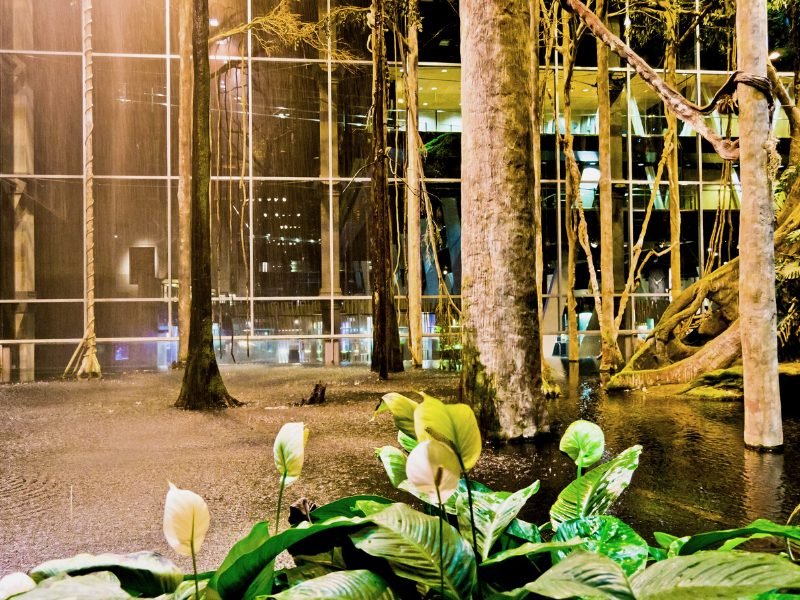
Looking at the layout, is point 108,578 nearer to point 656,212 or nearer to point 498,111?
point 498,111

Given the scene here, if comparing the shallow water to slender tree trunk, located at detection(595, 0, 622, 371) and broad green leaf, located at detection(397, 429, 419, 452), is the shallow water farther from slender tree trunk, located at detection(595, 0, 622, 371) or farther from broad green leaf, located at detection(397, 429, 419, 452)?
slender tree trunk, located at detection(595, 0, 622, 371)

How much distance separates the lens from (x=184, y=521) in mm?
673

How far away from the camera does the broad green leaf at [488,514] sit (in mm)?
849

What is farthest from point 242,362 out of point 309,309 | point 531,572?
point 531,572

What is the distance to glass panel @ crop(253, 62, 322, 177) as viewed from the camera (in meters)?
17.6

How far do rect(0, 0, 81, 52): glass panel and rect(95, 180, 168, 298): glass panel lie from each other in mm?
3749

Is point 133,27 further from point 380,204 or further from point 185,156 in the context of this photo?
point 380,204

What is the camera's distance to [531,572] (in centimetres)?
81

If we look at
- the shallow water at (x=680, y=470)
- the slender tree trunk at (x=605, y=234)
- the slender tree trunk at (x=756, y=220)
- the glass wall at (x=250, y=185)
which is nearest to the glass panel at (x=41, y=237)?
the glass wall at (x=250, y=185)

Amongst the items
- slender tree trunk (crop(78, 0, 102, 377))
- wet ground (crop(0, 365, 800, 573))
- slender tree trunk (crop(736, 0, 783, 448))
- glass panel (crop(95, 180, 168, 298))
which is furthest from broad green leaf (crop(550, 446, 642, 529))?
glass panel (crop(95, 180, 168, 298))

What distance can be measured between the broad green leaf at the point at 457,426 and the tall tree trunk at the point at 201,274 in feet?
23.3

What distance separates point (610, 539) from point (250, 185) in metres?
16.6

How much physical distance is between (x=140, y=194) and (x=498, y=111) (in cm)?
1410

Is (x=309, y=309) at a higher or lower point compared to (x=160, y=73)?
lower
